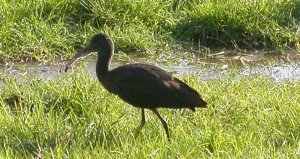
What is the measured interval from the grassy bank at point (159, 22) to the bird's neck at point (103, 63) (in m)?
2.05

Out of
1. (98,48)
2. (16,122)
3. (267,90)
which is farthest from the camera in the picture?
(267,90)

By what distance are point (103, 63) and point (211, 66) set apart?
220 cm

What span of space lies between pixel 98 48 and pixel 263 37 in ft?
9.28

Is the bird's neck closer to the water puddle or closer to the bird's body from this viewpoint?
the bird's body

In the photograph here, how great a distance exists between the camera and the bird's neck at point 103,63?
305 inches

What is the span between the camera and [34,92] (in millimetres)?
8102

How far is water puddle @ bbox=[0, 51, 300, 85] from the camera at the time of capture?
9.39m

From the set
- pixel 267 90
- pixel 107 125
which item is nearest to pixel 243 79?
pixel 267 90

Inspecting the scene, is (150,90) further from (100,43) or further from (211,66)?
(211,66)

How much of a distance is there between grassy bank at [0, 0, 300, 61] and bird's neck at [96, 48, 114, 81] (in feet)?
6.73

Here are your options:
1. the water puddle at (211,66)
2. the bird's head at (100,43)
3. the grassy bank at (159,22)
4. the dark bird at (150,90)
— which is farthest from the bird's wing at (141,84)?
the grassy bank at (159,22)

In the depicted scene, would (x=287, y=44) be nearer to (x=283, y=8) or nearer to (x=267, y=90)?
(x=283, y=8)

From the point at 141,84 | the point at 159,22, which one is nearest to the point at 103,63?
the point at 141,84

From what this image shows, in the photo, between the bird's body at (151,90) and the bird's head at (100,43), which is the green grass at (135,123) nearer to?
the bird's body at (151,90)
